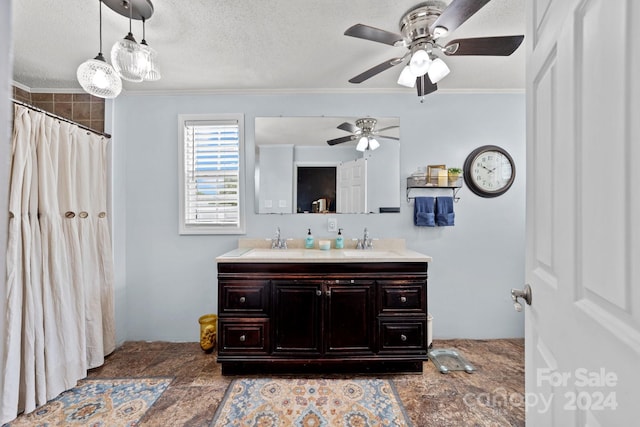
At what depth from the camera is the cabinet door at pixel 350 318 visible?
2154 mm

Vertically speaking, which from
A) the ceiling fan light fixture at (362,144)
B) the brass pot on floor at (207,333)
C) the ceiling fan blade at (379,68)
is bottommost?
the brass pot on floor at (207,333)

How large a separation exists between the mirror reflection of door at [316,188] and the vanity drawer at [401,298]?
2.89 ft

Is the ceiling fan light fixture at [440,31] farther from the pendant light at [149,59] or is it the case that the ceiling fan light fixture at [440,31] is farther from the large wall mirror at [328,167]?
the pendant light at [149,59]

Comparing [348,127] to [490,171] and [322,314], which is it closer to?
[490,171]

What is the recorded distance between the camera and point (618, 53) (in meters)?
0.59

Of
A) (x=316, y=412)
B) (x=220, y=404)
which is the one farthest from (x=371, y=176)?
(x=220, y=404)

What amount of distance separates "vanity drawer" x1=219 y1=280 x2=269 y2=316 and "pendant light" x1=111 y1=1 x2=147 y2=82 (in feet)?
4.56

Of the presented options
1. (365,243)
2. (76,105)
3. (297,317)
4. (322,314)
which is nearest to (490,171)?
Answer: (365,243)

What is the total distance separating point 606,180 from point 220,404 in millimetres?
2166

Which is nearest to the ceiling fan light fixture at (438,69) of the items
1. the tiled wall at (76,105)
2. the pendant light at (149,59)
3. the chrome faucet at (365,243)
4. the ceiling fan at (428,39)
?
the ceiling fan at (428,39)

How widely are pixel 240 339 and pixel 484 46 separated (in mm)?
2363

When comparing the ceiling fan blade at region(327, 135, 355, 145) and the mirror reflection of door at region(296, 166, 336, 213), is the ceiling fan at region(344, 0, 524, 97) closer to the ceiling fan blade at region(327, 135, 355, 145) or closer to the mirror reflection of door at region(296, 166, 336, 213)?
the ceiling fan blade at region(327, 135, 355, 145)

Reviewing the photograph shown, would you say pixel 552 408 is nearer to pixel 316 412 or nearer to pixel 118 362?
pixel 316 412

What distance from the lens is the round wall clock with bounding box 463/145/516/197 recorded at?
8.89ft
